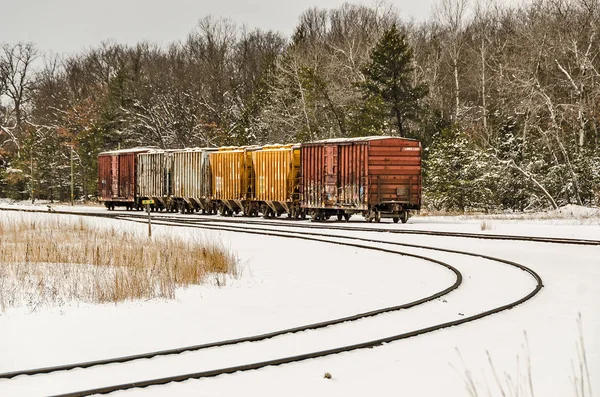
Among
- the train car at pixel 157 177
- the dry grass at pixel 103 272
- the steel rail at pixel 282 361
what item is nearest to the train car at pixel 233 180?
the train car at pixel 157 177

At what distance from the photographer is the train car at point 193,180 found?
128ft

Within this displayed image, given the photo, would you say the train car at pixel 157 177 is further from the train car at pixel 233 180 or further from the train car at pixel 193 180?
the train car at pixel 233 180

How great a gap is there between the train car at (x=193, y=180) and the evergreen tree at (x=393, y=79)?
12.0 m

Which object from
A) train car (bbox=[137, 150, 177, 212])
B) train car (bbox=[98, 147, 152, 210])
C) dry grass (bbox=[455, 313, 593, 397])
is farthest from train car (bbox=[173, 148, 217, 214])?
dry grass (bbox=[455, 313, 593, 397])

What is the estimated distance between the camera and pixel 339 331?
8.71 metres

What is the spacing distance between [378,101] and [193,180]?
1227cm

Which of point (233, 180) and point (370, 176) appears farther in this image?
point (233, 180)

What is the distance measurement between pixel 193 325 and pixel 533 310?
4.55m

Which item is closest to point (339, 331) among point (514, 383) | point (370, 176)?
point (514, 383)

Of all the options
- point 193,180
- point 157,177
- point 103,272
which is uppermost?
point 157,177

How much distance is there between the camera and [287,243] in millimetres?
20375

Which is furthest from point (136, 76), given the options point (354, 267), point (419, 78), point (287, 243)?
point (354, 267)

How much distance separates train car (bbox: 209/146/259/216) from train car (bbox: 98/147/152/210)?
8.48m

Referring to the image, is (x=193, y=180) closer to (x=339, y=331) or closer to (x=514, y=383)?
(x=339, y=331)
